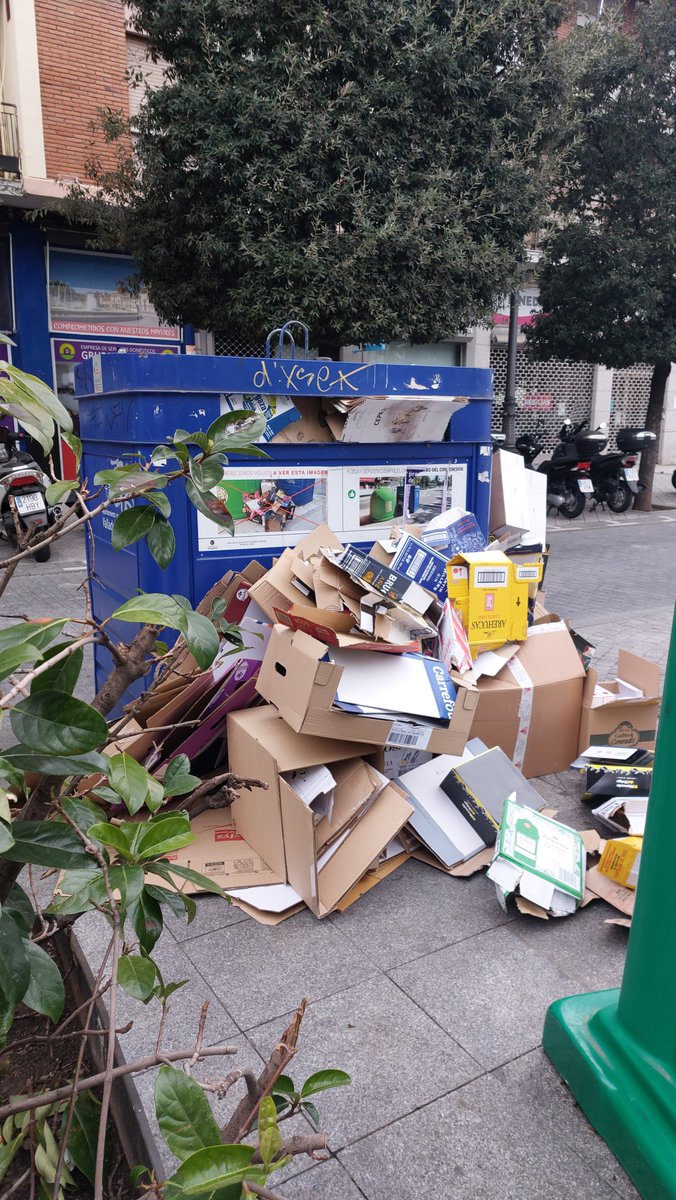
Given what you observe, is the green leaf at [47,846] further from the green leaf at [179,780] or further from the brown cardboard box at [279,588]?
the brown cardboard box at [279,588]

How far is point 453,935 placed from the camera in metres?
2.74

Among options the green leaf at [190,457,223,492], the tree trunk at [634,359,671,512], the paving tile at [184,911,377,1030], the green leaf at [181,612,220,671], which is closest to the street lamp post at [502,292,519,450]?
the tree trunk at [634,359,671,512]

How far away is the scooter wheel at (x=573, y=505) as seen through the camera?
43.3 feet

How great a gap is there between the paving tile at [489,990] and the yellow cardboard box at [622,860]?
457 mm

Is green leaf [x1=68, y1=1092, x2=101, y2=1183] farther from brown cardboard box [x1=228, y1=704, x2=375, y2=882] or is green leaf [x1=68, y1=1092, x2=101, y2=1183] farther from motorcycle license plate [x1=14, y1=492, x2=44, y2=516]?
motorcycle license plate [x1=14, y1=492, x2=44, y2=516]

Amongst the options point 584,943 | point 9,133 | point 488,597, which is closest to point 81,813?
point 584,943

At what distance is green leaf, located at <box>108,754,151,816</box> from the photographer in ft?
3.44

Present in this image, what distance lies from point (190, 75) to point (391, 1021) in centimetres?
780

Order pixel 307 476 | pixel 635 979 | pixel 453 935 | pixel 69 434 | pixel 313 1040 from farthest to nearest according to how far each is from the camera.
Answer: pixel 307 476, pixel 453 935, pixel 313 1040, pixel 635 979, pixel 69 434

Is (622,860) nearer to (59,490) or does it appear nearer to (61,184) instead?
(59,490)

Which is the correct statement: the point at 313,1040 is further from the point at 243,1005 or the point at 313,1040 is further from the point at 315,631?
the point at 315,631

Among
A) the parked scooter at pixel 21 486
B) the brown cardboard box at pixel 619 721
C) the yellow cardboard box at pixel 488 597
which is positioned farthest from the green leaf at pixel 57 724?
the parked scooter at pixel 21 486

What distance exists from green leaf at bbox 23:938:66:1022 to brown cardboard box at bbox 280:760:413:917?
5.43 feet

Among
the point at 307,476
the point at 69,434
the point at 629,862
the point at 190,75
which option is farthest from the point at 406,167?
the point at 69,434
